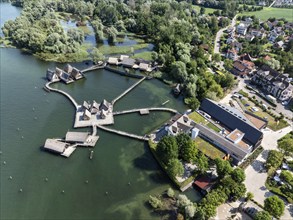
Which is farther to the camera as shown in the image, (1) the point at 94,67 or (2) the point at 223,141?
(1) the point at 94,67

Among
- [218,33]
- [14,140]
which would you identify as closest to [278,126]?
[14,140]

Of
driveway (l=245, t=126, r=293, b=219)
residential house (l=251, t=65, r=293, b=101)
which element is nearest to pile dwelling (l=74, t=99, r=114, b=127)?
driveway (l=245, t=126, r=293, b=219)

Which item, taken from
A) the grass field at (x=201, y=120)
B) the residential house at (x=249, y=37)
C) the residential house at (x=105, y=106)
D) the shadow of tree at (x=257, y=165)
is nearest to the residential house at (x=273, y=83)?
the grass field at (x=201, y=120)

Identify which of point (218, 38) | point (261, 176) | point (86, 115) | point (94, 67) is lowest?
point (94, 67)

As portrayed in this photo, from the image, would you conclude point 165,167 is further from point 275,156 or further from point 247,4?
point 247,4

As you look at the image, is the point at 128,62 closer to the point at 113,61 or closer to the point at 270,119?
the point at 113,61

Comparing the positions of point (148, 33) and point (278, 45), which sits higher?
point (278, 45)

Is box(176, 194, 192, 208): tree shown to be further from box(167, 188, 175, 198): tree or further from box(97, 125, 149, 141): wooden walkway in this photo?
box(97, 125, 149, 141): wooden walkway

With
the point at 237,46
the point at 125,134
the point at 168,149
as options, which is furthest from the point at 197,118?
the point at 237,46
